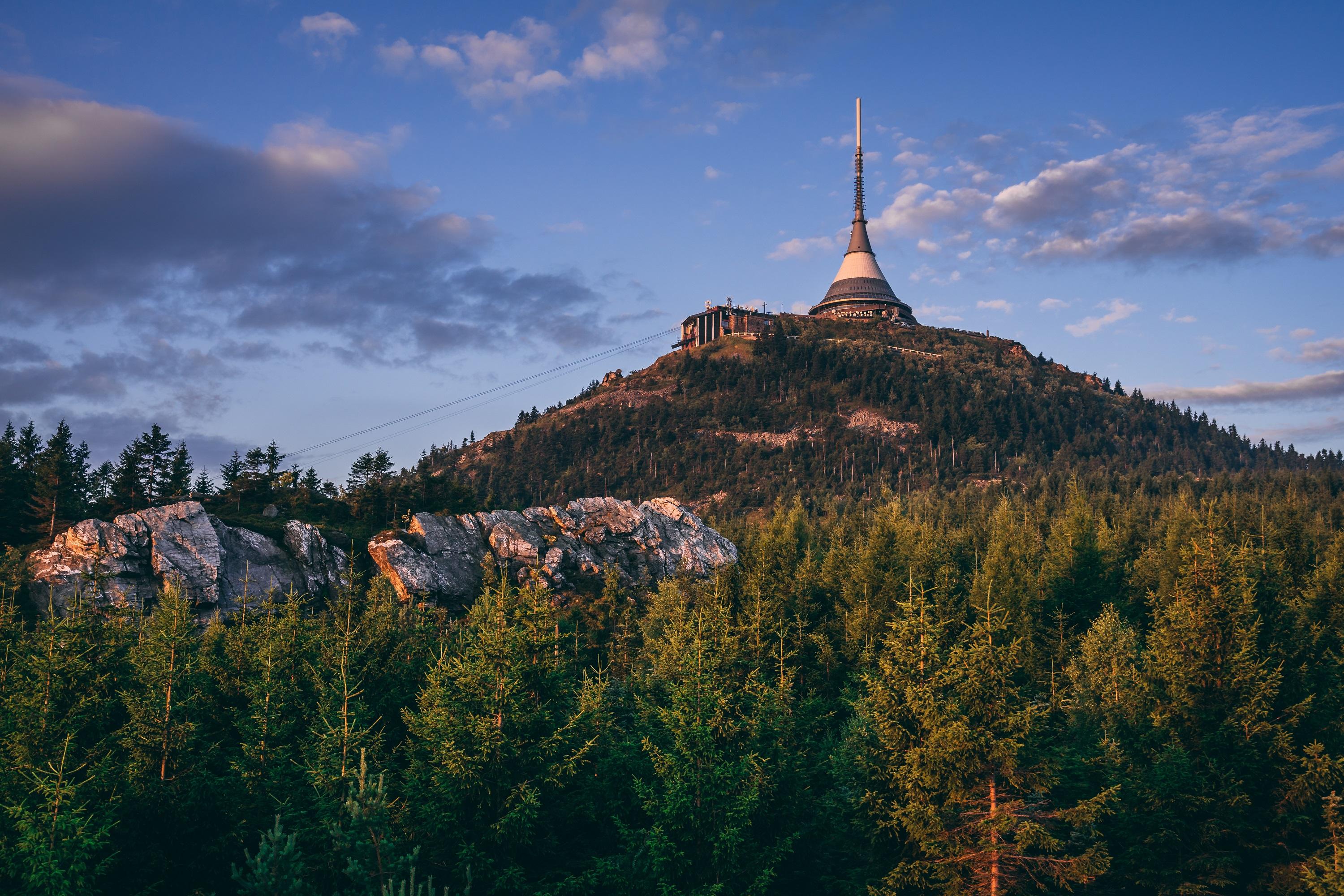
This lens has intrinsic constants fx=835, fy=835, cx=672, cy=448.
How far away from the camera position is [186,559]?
72.2 m

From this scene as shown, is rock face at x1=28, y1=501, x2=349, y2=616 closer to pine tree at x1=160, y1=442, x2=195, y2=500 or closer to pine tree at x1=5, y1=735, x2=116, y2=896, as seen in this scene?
pine tree at x1=160, y1=442, x2=195, y2=500

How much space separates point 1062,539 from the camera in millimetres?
73625

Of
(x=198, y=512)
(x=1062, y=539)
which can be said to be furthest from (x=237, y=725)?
(x=1062, y=539)

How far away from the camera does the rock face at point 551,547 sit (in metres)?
84.8

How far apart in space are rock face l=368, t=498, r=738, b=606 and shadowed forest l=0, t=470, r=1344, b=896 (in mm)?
36714

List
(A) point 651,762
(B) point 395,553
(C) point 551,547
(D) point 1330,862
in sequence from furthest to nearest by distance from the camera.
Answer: (C) point 551,547
(B) point 395,553
(A) point 651,762
(D) point 1330,862

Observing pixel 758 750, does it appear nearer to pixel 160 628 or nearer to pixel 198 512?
pixel 160 628

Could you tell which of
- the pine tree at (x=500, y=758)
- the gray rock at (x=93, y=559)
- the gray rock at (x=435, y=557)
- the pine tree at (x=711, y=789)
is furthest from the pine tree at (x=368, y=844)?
the gray rock at (x=435, y=557)

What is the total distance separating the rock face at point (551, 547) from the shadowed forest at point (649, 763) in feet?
120

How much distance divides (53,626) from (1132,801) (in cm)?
3882

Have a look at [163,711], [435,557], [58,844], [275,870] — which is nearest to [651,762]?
[275,870]

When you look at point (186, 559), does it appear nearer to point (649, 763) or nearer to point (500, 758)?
point (649, 763)

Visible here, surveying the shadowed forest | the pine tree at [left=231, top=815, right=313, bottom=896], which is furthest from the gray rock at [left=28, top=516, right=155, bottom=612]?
the pine tree at [left=231, top=815, right=313, bottom=896]

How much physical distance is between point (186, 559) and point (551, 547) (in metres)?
37.6
